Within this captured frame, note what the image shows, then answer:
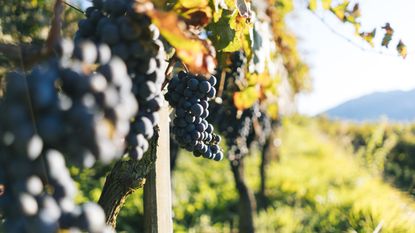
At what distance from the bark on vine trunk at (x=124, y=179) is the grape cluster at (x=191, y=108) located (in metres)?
0.10

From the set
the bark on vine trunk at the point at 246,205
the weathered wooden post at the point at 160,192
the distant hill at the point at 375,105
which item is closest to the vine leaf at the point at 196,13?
the weathered wooden post at the point at 160,192

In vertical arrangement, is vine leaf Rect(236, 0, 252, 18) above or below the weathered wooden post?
above

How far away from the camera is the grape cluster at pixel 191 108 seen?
1592 millimetres

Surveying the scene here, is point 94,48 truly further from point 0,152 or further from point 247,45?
point 247,45

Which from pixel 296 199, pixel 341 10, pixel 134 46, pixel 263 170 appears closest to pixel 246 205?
pixel 263 170

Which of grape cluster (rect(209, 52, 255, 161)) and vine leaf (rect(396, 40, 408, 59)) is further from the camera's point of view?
grape cluster (rect(209, 52, 255, 161))

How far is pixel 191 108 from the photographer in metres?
1.60

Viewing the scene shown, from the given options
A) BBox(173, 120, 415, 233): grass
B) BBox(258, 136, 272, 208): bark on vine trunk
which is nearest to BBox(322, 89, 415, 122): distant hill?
BBox(173, 120, 415, 233): grass

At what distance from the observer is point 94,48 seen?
0.93 metres

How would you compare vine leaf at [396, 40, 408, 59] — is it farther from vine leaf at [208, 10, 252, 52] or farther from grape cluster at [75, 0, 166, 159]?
grape cluster at [75, 0, 166, 159]

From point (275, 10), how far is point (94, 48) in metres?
3.34

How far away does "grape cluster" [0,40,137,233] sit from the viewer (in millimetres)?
845

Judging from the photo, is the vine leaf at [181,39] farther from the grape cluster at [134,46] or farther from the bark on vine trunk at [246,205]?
the bark on vine trunk at [246,205]

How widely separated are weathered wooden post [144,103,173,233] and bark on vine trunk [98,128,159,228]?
0.06 meters
